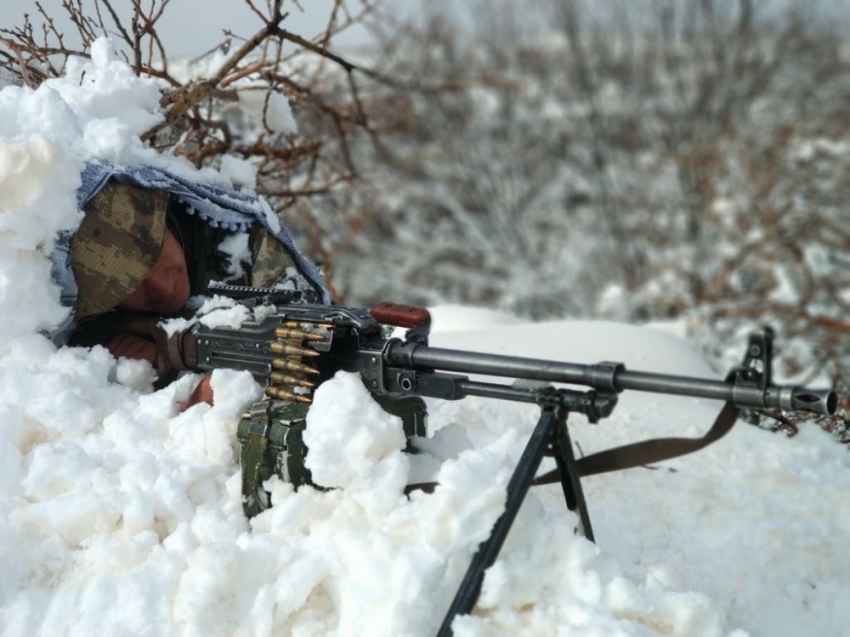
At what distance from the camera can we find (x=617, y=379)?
1604mm

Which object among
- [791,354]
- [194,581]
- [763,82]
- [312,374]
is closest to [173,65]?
[312,374]

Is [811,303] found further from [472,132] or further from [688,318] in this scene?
[472,132]

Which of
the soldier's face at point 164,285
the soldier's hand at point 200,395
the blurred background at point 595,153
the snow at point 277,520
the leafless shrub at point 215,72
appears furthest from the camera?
the blurred background at point 595,153

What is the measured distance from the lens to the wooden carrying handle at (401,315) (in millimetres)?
1926

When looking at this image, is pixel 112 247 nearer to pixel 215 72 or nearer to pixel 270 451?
pixel 270 451

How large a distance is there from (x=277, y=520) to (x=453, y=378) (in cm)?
46

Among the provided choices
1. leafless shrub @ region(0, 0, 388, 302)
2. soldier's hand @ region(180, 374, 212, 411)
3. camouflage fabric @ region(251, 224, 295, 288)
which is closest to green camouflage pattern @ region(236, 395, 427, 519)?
soldier's hand @ region(180, 374, 212, 411)

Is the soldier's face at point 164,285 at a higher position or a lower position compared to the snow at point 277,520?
higher

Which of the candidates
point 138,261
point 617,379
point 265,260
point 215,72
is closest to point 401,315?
point 617,379

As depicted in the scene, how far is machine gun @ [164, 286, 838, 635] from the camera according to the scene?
1542mm

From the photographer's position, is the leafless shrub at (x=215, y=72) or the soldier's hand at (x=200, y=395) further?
the leafless shrub at (x=215, y=72)

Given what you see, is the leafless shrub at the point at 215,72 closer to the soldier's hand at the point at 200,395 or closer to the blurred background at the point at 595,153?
the soldier's hand at the point at 200,395

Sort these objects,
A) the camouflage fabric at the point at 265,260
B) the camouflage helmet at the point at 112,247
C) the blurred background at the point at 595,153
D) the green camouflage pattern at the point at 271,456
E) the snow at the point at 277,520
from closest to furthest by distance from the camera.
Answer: the snow at the point at 277,520 → the green camouflage pattern at the point at 271,456 → the camouflage helmet at the point at 112,247 → the camouflage fabric at the point at 265,260 → the blurred background at the point at 595,153

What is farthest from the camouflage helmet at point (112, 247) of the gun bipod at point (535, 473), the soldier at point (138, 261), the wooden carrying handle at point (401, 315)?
the gun bipod at point (535, 473)
